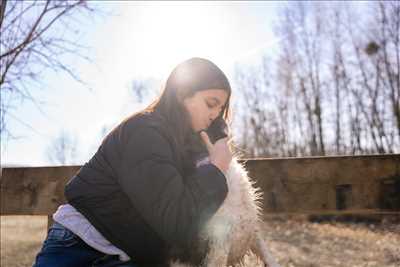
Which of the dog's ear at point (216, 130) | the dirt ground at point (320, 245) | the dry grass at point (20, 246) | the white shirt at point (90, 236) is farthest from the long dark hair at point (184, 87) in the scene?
the dry grass at point (20, 246)

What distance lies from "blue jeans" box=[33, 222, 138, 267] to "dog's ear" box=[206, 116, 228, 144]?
571 millimetres

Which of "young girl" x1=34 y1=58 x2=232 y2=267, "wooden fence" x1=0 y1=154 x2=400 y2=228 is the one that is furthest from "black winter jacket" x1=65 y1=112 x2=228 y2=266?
"wooden fence" x1=0 y1=154 x2=400 y2=228

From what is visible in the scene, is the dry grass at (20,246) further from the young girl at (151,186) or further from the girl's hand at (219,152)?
the girl's hand at (219,152)

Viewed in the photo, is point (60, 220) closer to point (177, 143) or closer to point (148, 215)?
point (148, 215)

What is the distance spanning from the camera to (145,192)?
1388 millimetres

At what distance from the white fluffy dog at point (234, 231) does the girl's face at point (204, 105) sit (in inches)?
6.5

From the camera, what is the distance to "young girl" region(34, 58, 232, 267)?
1.39 meters

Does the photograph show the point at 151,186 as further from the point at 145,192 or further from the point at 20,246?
the point at 20,246

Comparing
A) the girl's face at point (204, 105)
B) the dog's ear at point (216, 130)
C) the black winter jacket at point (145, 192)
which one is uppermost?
the girl's face at point (204, 105)

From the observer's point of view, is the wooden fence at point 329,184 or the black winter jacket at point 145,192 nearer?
the black winter jacket at point 145,192

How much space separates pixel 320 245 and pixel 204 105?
4.43 metres

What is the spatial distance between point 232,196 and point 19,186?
1.52m

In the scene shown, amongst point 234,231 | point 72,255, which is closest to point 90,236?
point 72,255

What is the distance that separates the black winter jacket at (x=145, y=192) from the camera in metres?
1.37
